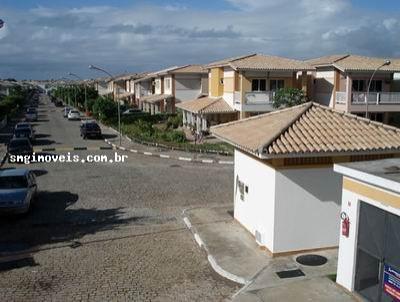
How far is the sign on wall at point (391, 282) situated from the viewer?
831 centimetres

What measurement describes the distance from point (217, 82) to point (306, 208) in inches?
1098

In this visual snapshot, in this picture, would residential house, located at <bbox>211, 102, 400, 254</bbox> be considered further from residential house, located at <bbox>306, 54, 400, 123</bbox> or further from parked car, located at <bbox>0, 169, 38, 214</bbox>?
residential house, located at <bbox>306, 54, 400, 123</bbox>

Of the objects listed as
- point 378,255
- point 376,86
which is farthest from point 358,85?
point 378,255

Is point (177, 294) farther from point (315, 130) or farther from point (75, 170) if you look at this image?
point (75, 170)

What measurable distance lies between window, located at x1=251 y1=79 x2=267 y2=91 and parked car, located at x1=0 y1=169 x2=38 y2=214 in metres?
20.8

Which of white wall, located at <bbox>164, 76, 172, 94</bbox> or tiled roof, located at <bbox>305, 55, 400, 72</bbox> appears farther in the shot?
white wall, located at <bbox>164, 76, 172, 94</bbox>

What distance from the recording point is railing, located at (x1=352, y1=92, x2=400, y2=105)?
3522 cm

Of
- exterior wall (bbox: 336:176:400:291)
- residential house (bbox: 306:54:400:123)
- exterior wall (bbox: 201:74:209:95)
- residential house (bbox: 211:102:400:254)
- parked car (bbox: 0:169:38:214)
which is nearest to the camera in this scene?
exterior wall (bbox: 336:176:400:291)

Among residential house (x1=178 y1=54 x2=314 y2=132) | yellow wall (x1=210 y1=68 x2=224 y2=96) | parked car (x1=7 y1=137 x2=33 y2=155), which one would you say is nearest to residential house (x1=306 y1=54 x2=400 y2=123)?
residential house (x1=178 y1=54 x2=314 y2=132)

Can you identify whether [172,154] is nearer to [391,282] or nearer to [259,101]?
[259,101]

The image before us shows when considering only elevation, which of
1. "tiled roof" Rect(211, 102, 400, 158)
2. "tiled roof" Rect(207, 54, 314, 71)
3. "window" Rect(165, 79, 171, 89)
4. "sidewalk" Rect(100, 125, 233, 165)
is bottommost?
"sidewalk" Rect(100, 125, 233, 165)

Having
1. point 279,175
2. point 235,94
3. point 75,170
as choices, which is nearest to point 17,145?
point 75,170

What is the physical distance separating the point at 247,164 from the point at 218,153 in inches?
577

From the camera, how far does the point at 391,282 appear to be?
333 inches
